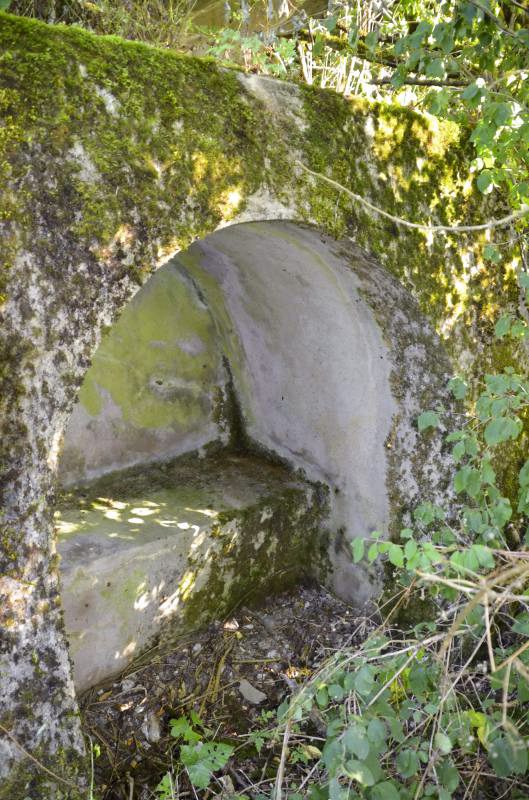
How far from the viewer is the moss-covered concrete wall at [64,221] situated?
212cm

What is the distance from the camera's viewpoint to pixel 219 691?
3525 mm

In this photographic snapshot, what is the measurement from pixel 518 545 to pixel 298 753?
65.2 inches

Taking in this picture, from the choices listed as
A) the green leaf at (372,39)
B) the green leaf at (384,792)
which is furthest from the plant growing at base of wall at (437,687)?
the green leaf at (372,39)

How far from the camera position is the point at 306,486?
4289mm

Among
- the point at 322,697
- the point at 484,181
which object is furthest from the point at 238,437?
the point at 322,697

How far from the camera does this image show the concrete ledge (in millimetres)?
3342

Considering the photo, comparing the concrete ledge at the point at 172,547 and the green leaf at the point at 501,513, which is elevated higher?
the green leaf at the point at 501,513

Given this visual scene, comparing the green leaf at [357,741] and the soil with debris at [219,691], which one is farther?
the soil with debris at [219,691]

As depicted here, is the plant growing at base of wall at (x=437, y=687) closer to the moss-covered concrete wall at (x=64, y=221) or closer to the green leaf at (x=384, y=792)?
the green leaf at (x=384, y=792)

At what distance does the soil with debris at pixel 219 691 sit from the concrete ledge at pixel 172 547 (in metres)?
0.12

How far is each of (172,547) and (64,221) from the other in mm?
1965

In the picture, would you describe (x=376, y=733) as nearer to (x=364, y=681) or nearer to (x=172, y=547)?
(x=364, y=681)

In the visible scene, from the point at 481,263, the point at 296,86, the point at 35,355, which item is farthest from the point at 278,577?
the point at 296,86

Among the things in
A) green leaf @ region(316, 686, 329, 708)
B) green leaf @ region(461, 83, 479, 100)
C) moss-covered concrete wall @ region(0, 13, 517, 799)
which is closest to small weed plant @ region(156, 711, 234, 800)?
moss-covered concrete wall @ region(0, 13, 517, 799)
